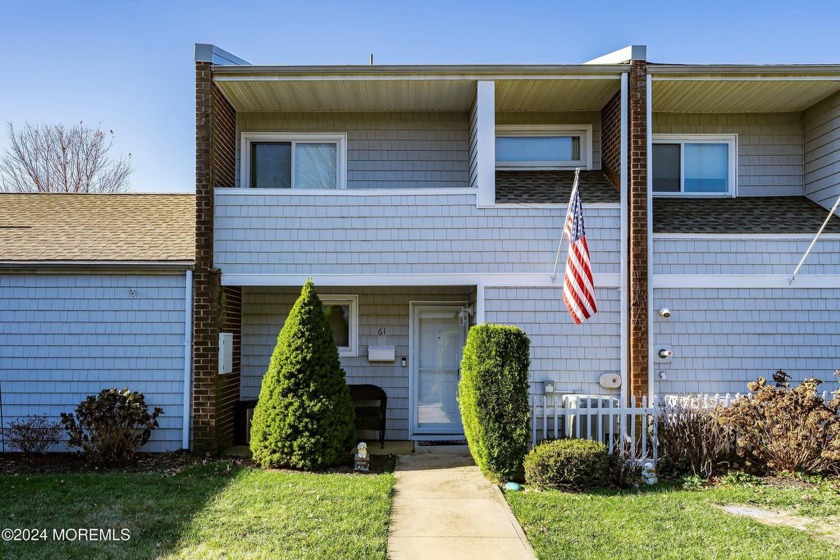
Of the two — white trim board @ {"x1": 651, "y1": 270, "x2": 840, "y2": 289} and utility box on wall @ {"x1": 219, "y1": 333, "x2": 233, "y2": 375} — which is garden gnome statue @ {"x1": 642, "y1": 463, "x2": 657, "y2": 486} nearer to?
white trim board @ {"x1": 651, "y1": 270, "x2": 840, "y2": 289}

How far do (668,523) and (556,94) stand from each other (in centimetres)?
623

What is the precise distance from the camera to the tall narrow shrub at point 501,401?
7336 mm

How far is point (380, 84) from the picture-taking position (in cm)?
892

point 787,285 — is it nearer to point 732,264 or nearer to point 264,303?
point 732,264

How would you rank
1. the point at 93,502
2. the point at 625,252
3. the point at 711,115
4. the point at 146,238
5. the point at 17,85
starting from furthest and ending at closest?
the point at 17,85
the point at 711,115
the point at 146,238
the point at 625,252
the point at 93,502

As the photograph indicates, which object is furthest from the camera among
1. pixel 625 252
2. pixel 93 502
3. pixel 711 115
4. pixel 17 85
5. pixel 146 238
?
pixel 17 85

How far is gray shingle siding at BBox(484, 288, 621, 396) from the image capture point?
8.66 metres

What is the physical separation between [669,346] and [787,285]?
191cm

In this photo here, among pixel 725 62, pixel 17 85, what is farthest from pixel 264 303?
pixel 17 85

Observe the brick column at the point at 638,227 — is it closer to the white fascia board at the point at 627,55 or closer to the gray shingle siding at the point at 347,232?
the white fascia board at the point at 627,55

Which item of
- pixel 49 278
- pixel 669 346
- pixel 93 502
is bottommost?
pixel 93 502

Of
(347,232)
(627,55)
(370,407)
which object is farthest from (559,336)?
(627,55)

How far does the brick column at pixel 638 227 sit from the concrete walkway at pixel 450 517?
275 cm

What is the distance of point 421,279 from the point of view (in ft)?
28.9
